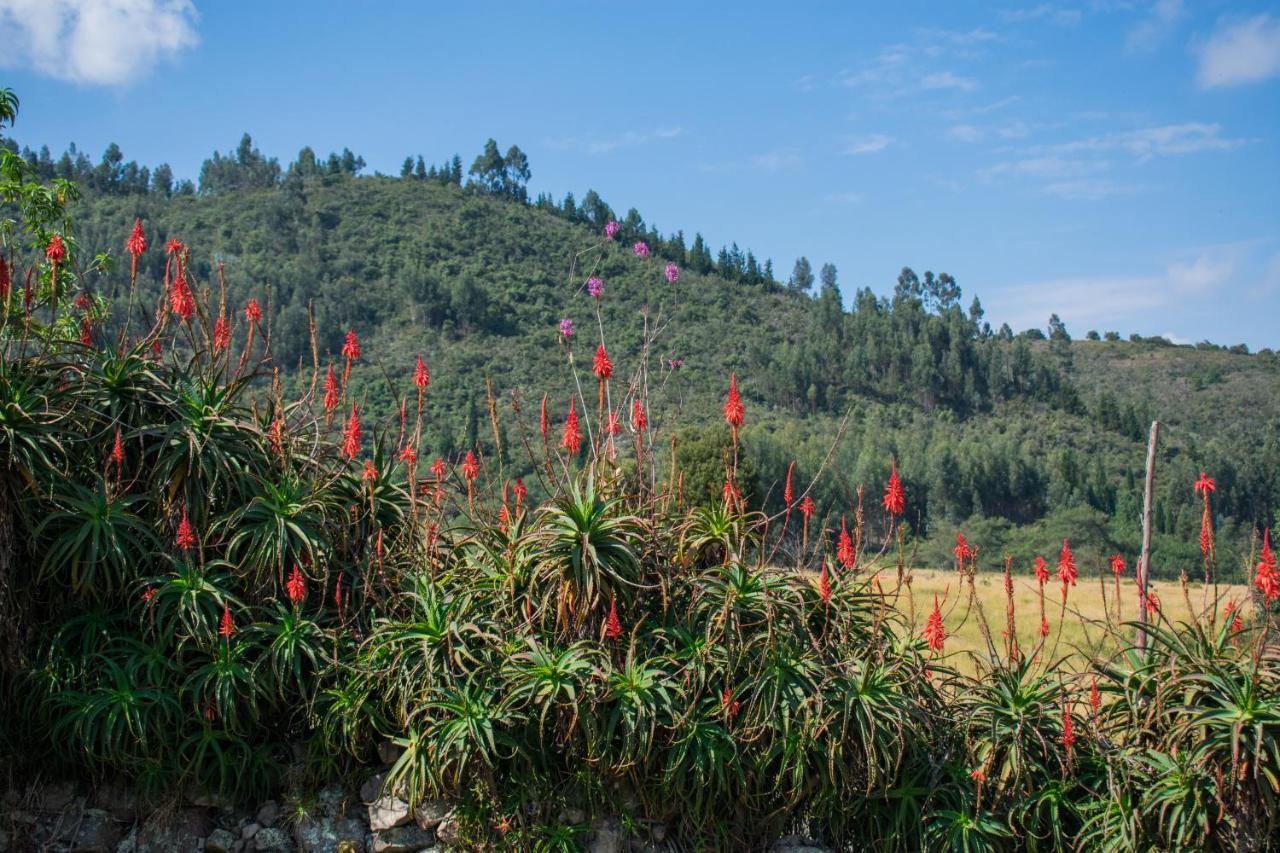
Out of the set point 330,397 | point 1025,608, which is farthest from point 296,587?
point 1025,608

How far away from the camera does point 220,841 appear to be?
198 inches

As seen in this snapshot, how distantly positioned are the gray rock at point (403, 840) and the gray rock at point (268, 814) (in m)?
0.54

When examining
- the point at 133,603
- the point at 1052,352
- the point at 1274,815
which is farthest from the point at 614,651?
the point at 1052,352

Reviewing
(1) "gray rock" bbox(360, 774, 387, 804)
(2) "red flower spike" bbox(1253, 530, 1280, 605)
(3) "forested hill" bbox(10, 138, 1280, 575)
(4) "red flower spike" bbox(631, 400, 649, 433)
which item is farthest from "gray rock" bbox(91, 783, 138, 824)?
(3) "forested hill" bbox(10, 138, 1280, 575)

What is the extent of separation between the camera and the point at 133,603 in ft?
17.2

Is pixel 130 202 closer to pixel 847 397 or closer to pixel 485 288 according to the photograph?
pixel 485 288

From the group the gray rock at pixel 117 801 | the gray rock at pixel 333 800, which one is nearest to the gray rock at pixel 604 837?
the gray rock at pixel 333 800

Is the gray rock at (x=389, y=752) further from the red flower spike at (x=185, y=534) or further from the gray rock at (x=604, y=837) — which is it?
the red flower spike at (x=185, y=534)

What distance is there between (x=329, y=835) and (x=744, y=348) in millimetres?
68769

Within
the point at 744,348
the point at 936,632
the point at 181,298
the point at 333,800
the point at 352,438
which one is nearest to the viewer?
the point at 333,800

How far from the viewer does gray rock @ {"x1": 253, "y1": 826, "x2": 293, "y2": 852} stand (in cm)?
502

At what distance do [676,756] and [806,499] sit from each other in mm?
1575

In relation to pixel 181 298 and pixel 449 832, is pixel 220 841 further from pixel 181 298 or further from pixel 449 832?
pixel 181 298

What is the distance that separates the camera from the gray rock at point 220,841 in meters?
5.00
